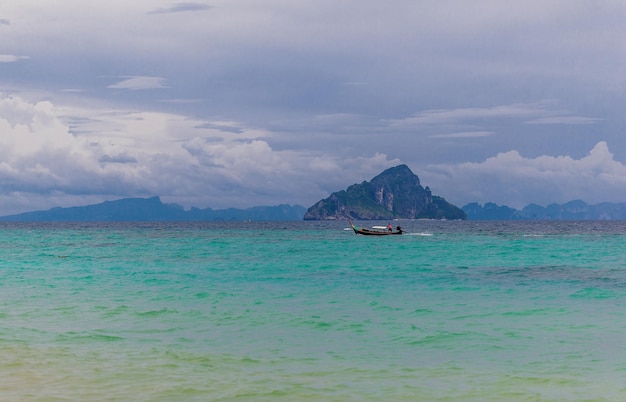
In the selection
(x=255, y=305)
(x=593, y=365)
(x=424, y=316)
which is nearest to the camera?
(x=593, y=365)

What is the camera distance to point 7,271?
39.4m

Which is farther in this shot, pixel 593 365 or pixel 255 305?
pixel 255 305

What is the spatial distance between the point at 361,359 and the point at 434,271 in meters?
24.5

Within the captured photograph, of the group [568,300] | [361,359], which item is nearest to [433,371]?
[361,359]

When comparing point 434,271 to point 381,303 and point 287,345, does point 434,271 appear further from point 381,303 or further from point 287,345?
point 287,345

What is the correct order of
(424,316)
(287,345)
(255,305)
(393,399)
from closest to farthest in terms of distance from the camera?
(393,399) → (287,345) → (424,316) → (255,305)

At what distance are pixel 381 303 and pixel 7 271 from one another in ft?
88.0

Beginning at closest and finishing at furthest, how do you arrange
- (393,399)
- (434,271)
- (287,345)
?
(393,399)
(287,345)
(434,271)

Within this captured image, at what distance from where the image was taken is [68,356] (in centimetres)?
1473

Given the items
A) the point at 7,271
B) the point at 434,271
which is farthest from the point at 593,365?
the point at 7,271

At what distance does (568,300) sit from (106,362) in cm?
1815

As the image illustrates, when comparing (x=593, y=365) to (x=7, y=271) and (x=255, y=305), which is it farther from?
(x=7, y=271)

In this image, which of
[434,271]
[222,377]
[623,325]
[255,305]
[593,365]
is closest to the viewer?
[222,377]

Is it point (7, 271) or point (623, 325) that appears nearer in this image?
point (623, 325)
